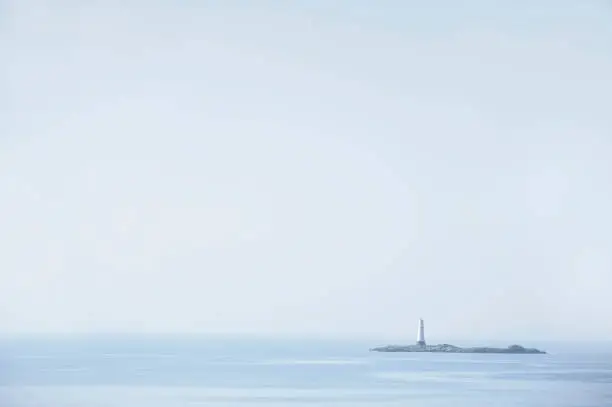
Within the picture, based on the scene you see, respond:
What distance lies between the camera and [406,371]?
466 inches

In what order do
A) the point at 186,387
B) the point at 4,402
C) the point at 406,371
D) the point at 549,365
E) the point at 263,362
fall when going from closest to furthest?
the point at 4,402 < the point at 186,387 < the point at 406,371 < the point at 549,365 < the point at 263,362

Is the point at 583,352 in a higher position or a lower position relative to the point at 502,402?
higher

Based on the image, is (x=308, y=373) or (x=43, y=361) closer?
(x=308, y=373)

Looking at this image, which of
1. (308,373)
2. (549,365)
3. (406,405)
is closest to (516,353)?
(549,365)

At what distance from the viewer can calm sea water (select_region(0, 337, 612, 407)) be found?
8.61 metres

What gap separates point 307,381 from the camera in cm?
1068

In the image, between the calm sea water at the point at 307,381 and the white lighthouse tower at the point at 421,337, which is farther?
the white lighthouse tower at the point at 421,337

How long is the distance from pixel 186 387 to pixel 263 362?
4.71 meters

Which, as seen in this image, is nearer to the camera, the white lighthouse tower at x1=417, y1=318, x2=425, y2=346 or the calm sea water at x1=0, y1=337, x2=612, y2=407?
the calm sea water at x1=0, y1=337, x2=612, y2=407

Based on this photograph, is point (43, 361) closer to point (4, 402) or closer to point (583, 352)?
point (4, 402)

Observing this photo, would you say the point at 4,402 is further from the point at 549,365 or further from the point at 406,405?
the point at 549,365

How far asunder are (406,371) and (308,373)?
1146 millimetres

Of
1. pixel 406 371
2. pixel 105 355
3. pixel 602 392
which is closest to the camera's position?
pixel 602 392

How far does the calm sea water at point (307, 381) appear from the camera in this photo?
28.2 feet
